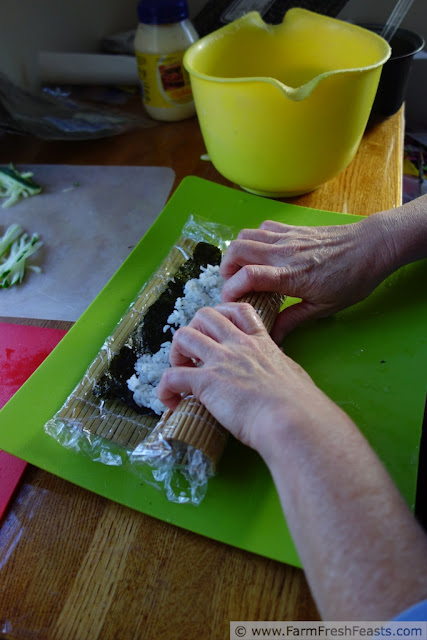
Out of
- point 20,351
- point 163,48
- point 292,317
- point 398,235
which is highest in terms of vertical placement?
point 163,48

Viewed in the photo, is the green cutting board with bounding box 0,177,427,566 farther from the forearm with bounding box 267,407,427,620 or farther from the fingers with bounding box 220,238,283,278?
the fingers with bounding box 220,238,283,278


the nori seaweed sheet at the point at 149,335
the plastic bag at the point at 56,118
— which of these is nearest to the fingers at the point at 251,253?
the nori seaweed sheet at the point at 149,335

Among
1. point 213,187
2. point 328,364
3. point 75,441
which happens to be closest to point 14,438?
point 75,441

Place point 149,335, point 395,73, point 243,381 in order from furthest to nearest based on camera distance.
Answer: point 395,73, point 149,335, point 243,381

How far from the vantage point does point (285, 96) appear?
2.90 ft

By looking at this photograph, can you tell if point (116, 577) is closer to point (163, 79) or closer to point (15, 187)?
point (15, 187)

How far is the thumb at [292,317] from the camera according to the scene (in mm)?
796

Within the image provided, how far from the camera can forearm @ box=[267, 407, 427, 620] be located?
17.5 inches

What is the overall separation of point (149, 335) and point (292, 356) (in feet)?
0.76

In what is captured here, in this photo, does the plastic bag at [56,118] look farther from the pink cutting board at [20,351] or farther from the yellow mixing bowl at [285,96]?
the pink cutting board at [20,351]

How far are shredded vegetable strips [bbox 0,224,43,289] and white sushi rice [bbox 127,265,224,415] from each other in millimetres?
384

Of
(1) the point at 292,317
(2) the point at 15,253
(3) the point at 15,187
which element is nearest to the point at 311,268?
(1) the point at 292,317

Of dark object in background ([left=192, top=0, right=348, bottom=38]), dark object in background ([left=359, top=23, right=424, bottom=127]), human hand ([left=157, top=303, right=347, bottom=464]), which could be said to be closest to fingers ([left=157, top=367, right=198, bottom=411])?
human hand ([left=157, top=303, right=347, bottom=464])

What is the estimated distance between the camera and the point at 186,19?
131 centimetres
